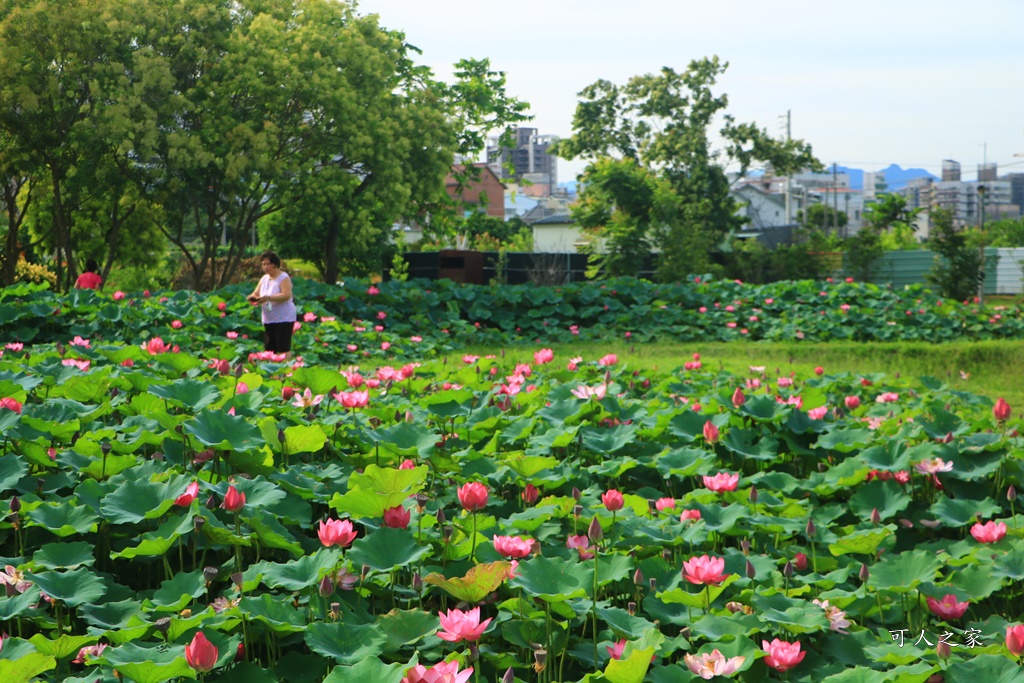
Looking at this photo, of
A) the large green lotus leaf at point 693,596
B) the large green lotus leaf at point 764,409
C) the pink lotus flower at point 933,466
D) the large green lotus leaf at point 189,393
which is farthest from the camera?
the large green lotus leaf at point 764,409

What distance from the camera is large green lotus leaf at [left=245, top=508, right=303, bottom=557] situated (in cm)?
222

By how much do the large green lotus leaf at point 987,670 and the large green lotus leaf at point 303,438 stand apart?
5.91 feet

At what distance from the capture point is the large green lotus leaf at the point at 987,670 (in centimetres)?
172

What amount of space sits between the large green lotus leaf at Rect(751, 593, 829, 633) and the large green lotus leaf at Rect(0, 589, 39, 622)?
58.3 inches

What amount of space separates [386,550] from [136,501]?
678 millimetres

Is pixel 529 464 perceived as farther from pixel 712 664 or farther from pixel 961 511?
pixel 961 511

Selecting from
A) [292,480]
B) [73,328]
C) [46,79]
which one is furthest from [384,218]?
[292,480]

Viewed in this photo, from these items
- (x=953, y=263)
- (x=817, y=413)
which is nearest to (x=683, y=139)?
(x=953, y=263)

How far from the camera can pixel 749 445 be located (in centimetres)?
354

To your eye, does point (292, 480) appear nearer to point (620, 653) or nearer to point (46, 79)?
point (620, 653)

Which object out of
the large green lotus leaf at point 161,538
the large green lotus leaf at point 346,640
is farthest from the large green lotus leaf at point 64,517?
the large green lotus leaf at point 346,640

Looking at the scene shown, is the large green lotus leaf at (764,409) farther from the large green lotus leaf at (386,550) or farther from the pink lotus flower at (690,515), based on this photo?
the large green lotus leaf at (386,550)

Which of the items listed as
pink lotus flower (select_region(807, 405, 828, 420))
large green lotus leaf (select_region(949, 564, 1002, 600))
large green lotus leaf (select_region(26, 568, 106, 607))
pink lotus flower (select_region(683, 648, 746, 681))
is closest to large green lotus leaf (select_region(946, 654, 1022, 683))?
pink lotus flower (select_region(683, 648, 746, 681))

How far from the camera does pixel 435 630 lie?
192 cm
